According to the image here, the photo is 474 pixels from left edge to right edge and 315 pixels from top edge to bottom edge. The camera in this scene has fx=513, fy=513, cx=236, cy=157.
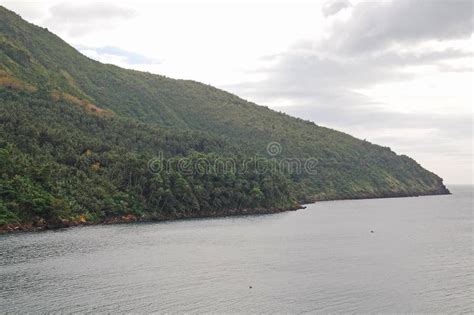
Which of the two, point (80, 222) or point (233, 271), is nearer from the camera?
point (233, 271)

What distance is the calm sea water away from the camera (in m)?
71.4

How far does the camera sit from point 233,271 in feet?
309

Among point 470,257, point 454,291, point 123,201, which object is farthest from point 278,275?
point 123,201

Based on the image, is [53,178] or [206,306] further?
[53,178]

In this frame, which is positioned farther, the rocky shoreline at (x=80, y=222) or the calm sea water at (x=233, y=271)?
the rocky shoreline at (x=80, y=222)

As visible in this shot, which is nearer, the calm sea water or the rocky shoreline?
the calm sea water

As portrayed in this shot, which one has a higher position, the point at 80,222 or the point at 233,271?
the point at 80,222

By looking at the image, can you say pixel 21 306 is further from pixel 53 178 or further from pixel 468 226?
pixel 468 226

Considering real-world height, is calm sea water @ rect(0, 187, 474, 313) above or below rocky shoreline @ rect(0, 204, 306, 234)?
below

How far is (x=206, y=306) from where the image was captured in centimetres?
7019

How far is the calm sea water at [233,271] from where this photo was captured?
234ft

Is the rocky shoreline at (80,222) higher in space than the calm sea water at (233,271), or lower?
higher

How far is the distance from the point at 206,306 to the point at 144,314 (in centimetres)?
868

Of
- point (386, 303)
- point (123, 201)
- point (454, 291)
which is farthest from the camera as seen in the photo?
point (123, 201)
